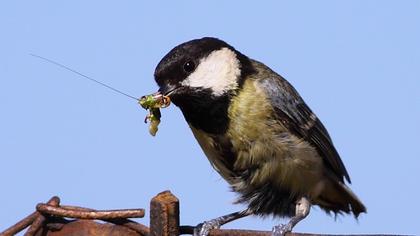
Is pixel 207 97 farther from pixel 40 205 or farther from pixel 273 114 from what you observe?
pixel 40 205

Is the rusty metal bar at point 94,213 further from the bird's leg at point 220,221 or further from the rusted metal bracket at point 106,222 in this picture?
the bird's leg at point 220,221

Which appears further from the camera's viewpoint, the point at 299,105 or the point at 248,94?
the point at 299,105

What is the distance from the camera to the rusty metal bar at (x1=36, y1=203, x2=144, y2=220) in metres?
2.22

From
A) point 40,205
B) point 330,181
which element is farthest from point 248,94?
point 40,205

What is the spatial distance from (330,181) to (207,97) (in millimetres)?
1141

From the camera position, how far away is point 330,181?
511cm

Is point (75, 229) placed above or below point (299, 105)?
below

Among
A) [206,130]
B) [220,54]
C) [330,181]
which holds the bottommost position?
[330,181]

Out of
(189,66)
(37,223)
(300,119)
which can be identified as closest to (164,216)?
(37,223)

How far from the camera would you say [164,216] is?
2.18 metres

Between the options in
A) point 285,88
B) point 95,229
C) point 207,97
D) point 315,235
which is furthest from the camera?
point 285,88

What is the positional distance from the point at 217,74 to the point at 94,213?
96.4 inches

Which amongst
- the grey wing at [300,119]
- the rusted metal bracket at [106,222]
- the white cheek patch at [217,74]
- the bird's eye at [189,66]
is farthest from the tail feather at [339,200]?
the rusted metal bracket at [106,222]

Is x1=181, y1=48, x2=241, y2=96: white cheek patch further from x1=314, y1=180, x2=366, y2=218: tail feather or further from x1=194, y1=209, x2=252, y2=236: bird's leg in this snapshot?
x1=314, y1=180, x2=366, y2=218: tail feather
